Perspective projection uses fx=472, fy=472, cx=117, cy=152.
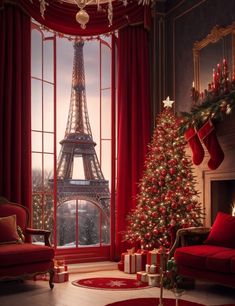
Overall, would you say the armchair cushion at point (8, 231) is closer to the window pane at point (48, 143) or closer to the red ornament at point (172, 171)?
the window pane at point (48, 143)

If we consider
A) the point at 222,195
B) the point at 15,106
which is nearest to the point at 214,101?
the point at 222,195

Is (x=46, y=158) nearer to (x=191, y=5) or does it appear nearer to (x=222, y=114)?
(x=222, y=114)

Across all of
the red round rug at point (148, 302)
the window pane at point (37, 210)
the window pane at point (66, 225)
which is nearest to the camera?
the red round rug at point (148, 302)

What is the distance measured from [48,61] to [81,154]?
1.40 m

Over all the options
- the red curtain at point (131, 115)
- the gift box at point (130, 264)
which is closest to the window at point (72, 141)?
the red curtain at point (131, 115)

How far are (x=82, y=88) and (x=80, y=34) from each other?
0.83 m

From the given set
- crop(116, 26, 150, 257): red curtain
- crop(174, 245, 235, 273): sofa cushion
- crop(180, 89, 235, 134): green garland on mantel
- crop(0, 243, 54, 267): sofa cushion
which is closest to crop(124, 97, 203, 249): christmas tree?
crop(180, 89, 235, 134): green garland on mantel

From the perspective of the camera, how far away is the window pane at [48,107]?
661 cm

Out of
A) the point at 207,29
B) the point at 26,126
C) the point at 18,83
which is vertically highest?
the point at 207,29

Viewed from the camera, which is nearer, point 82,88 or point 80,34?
point 80,34

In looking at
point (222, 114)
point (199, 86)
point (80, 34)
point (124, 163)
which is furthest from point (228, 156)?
point (80, 34)

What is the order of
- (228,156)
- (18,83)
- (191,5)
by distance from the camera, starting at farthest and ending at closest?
(191,5) → (18,83) → (228,156)

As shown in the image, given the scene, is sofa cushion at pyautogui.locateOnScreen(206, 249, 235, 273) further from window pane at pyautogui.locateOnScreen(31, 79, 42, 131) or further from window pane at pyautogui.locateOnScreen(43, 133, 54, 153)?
window pane at pyautogui.locateOnScreen(31, 79, 42, 131)

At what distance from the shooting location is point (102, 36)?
23.1 feet
